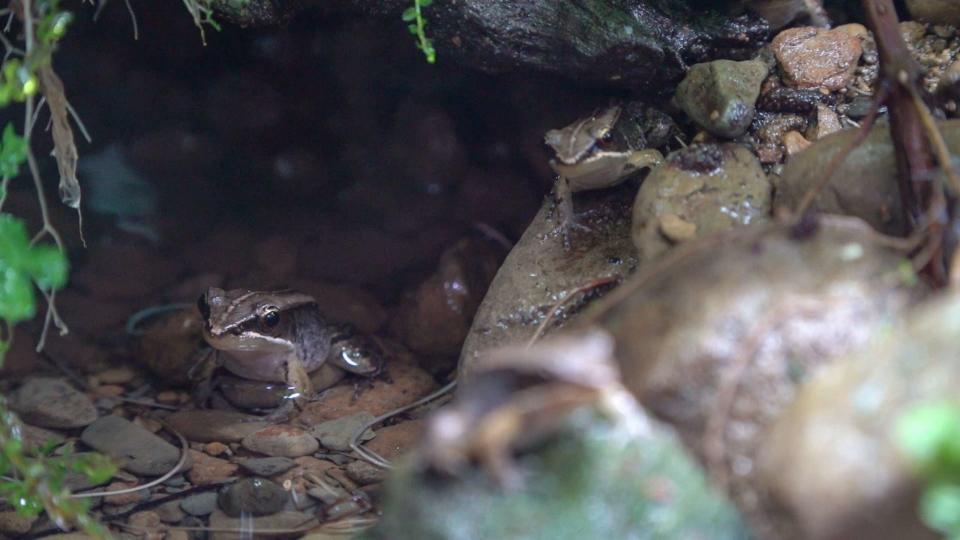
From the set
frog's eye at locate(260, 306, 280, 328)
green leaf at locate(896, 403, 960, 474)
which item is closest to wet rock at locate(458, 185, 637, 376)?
frog's eye at locate(260, 306, 280, 328)

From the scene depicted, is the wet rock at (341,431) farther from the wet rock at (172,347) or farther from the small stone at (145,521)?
the wet rock at (172,347)

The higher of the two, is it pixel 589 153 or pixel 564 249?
pixel 589 153

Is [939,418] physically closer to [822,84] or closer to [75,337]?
[822,84]

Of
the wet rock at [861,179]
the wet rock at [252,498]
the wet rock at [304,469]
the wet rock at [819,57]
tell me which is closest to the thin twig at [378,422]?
the wet rock at [304,469]

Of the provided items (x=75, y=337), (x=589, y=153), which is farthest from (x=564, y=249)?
(x=75, y=337)

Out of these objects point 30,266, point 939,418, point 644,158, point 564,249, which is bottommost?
point 564,249

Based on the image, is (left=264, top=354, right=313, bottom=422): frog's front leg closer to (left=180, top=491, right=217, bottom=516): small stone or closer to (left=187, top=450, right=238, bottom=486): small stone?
(left=187, top=450, right=238, bottom=486): small stone

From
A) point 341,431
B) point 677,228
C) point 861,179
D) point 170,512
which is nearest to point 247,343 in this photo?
point 341,431
